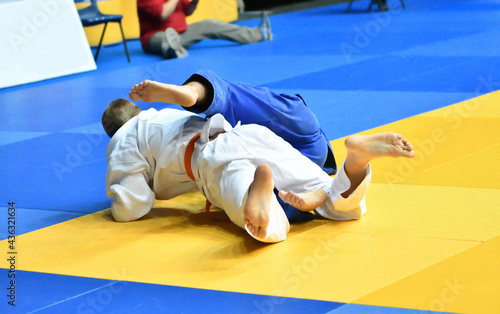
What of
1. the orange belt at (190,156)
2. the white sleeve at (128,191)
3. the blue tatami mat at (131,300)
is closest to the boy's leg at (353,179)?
the orange belt at (190,156)

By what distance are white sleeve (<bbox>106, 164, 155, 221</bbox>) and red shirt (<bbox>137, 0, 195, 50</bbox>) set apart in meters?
6.54

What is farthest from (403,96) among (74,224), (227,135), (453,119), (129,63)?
(129,63)

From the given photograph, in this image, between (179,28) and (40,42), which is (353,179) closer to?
→ (40,42)

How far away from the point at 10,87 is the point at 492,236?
6829 millimetres

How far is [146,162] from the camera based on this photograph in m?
3.42

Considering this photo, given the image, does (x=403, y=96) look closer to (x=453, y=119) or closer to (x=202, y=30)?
(x=453, y=119)

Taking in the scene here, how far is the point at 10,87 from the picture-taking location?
8062 mm

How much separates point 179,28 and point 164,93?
7.12 m

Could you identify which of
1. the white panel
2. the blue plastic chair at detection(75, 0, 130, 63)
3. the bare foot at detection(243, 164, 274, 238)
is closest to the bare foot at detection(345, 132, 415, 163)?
the bare foot at detection(243, 164, 274, 238)

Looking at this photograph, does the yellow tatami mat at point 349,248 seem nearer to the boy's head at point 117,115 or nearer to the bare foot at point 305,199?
the bare foot at point 305,199

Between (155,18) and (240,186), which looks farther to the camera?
(155,18)

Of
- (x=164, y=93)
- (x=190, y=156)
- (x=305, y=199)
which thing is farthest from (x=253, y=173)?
(x=164, y=93)

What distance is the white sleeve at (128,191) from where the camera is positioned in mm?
3363

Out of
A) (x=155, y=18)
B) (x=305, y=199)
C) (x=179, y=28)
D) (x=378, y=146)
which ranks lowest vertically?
(x=179, y=28)
